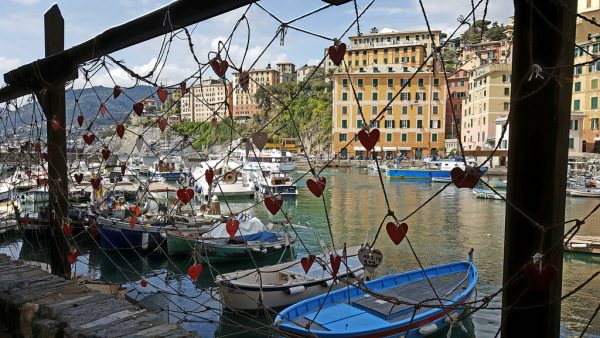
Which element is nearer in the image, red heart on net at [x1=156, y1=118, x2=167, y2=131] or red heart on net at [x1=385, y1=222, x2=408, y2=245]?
red heart on net at [x1=385, y1=222, x2=408, y2=245]

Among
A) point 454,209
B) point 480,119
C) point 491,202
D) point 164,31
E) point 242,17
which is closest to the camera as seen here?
point 242,17

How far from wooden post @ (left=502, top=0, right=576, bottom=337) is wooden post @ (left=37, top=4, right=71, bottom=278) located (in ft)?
10.7

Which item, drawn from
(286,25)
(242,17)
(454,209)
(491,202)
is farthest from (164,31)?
(491,202)

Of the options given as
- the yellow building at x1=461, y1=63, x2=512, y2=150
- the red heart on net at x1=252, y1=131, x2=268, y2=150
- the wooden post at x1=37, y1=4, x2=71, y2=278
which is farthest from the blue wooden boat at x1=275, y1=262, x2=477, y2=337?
the yellow building at x1=461, y1=63, x2=512, y2=150

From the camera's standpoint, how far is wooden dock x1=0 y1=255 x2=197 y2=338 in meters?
2.08

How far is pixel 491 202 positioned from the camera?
2658 cm

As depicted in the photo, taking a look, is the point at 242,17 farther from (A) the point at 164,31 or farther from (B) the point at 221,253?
(B) the point at 221,253

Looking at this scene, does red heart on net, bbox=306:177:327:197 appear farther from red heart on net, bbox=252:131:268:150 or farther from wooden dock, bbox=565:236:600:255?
wooden dock, bbox=565:236:600:255

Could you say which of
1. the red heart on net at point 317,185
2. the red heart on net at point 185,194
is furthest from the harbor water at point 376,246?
the red heart on net at point 185,194

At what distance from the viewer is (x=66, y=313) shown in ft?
7.42

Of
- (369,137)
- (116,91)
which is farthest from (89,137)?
(369,137)

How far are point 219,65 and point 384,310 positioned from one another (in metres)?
6.06

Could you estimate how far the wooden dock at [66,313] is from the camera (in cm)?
208

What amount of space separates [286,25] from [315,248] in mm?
13024
